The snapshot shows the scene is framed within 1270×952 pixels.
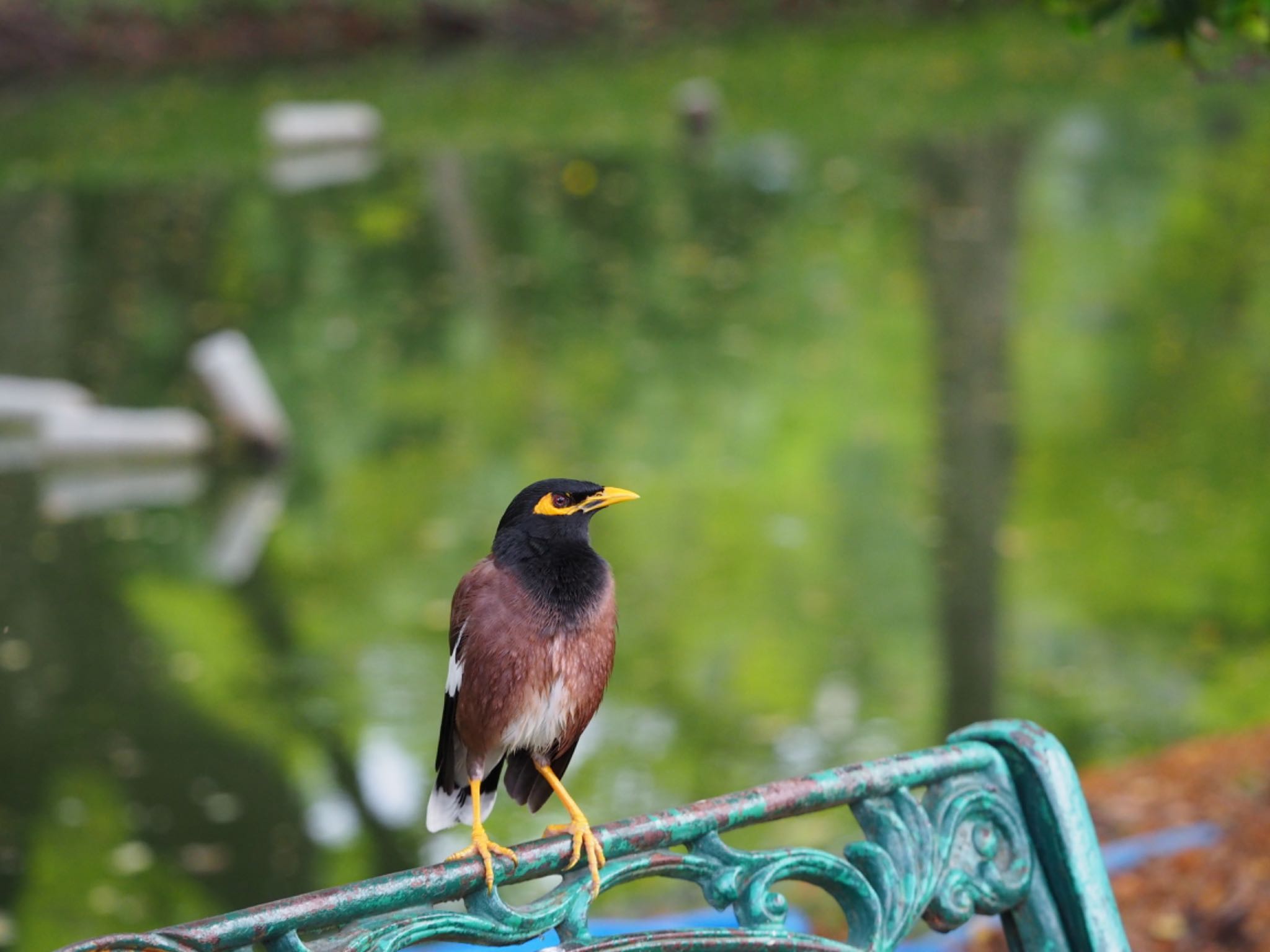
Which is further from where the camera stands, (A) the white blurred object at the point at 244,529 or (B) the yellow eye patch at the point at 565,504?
(A) the white blurred object at the point at 244,529

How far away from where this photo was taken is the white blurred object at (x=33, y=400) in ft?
30.8

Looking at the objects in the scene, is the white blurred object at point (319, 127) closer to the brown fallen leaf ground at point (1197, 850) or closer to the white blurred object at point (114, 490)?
the white blurred object at point (114, 490)

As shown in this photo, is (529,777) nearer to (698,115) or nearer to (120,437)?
(120,437)

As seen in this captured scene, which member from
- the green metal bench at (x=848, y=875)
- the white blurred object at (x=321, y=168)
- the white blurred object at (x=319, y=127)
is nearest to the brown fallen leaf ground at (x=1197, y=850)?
the green metal bench at (x=848, y=875)

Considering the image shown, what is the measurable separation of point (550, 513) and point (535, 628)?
15 centimetres

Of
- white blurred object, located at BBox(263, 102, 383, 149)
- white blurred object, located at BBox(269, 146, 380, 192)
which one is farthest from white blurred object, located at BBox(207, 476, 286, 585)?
white blurred object, located at BBox(263, 102, 383, 149)

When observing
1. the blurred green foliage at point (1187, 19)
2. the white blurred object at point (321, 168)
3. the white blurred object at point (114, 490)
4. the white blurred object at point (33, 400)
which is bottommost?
the white blurred object at point (321, 168)

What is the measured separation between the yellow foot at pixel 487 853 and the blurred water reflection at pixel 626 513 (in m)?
3.12

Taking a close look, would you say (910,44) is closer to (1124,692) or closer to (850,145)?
(850,145)

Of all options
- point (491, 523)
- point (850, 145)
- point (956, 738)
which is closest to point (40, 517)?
point (491, 523)

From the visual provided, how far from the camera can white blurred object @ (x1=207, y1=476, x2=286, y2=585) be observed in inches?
294

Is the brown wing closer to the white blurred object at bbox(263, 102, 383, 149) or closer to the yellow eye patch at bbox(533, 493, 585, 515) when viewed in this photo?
the yellow eye patch at bbox(533, 493, 585, 515)

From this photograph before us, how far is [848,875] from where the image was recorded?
75.9 inches

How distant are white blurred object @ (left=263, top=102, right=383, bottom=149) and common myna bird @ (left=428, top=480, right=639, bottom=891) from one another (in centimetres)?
1701
